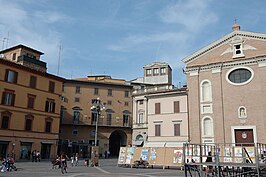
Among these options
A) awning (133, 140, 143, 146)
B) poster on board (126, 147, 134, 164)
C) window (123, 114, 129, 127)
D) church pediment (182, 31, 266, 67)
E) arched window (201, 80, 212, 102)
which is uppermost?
church pediment (182, 31, 266, 67)

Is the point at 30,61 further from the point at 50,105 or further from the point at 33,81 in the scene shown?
the point at 50,105

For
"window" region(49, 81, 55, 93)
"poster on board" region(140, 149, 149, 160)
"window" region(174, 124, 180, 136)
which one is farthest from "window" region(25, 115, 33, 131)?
"window" region(174, 124, 180, 136)

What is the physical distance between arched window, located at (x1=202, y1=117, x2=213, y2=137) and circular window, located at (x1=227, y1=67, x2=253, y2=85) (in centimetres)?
504

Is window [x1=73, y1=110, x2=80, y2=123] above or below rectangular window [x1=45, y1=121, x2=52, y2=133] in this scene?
above

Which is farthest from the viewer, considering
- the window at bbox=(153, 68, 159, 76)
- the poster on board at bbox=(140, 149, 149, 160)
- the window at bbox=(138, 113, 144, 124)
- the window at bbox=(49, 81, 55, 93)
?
the window at bbox=(153, 68, 159, 76)

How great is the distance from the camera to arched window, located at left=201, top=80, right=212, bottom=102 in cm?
3363

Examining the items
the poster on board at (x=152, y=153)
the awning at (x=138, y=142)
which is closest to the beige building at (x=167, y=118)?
the poster on board at (x=152, y=153)

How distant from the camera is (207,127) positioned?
108ft

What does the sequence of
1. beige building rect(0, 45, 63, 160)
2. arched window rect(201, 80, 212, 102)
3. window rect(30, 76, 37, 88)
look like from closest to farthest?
beige building rect(0, 45, 63, 160)
arched window rect(201, 80, 212, 102)
window rect(30, 76, 37, 88)

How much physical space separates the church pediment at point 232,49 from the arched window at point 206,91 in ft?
8.01

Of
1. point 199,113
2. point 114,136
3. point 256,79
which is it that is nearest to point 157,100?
point 199,113

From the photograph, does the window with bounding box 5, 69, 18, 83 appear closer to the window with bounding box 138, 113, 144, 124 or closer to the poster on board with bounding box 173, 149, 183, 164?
the poster on board with bounding box 173, 149, 183, 164

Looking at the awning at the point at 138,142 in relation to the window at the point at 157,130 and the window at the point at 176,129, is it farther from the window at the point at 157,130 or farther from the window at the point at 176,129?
the window at the point at 176,129

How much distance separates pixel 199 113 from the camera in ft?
110
